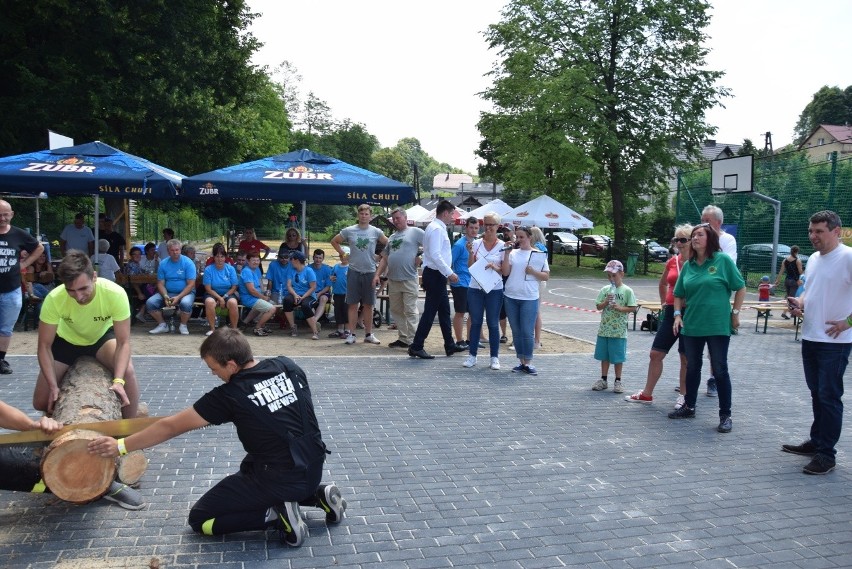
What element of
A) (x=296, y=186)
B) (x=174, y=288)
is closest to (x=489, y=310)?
(x=296, y=186)

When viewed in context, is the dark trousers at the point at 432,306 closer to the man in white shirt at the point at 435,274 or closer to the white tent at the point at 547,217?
the man in white shirt at the point at 435,274

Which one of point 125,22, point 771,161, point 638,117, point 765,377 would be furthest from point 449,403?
point 638,117

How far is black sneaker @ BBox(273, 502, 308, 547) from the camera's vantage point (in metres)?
4.04

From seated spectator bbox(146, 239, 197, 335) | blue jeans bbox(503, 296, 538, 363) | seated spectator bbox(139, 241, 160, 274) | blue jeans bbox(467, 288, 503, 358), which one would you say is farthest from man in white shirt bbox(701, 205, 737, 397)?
seated spectator bbox(139, 241, 160, 274)

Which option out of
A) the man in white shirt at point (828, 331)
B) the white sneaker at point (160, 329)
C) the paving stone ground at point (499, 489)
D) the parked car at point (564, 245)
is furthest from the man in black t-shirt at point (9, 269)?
the parked car at point (564, 245)

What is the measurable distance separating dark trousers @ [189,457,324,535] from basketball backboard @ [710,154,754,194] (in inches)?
806

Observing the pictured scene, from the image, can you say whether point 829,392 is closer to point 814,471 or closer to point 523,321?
point 814,471

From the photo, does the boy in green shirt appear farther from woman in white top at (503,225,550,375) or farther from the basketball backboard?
the basketball backboard

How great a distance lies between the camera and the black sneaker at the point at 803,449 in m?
5.96

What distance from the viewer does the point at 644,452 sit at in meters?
5.96

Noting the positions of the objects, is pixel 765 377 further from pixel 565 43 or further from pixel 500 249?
pixel 565 43

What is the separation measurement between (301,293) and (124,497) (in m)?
7.32

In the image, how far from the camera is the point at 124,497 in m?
4.52

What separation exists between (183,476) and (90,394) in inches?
33.1
